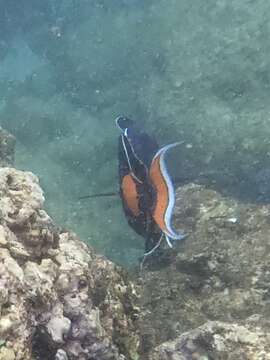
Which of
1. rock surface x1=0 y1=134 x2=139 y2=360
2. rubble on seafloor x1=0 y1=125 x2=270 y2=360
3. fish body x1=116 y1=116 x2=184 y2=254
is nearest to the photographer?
rock surface x1=0 y1=134 x2=139 y2=360

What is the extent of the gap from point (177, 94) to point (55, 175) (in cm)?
255

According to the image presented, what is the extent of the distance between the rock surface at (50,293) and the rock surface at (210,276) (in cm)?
44

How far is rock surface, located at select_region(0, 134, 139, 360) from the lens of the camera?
6.83 ft

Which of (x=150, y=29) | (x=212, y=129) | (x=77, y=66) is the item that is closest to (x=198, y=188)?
(x=212, y=129)

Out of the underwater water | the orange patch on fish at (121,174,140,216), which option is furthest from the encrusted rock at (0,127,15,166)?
the orange patch on fish at (121,174,140,216)

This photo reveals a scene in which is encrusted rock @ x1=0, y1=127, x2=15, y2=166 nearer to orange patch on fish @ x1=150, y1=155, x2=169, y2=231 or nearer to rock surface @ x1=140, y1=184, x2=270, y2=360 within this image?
rock surface @ x1=140, y1=184, x2=270, y2=360

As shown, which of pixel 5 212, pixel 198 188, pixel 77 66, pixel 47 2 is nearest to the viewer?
pixel 5 212

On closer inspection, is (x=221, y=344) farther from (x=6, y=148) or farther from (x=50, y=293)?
(x=6, y=148)

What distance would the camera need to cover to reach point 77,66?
36.4 feet

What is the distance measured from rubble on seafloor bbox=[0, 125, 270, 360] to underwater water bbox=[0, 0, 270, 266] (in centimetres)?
166

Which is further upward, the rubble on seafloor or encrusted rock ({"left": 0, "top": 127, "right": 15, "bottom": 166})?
the rubble on seafloor

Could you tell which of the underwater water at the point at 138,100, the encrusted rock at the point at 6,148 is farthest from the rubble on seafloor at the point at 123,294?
the encrusted rock at the point at 6,148

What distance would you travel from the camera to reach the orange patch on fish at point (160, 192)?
3.17 meters

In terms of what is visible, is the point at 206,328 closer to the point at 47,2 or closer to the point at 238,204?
the point at 238,204
